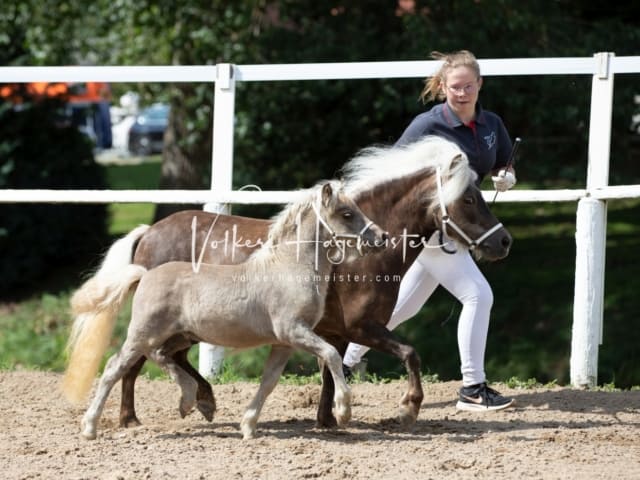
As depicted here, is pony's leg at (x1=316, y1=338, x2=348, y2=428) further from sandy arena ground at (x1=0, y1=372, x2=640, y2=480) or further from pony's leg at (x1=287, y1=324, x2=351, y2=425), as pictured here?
pony's leg at (x1=287, y1=324, x2=351, y2=425)

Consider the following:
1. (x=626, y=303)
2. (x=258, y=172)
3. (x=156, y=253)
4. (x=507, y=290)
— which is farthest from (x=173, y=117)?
(x=156, y=253)

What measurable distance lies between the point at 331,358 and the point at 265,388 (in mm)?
480

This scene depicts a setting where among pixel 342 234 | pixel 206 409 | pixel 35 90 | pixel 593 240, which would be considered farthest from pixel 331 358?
pixel 35 90

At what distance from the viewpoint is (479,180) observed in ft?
18.6

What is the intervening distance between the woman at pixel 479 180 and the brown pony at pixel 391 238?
8.8 inches

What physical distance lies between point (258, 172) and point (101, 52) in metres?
4.00

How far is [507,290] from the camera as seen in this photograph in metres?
12.3

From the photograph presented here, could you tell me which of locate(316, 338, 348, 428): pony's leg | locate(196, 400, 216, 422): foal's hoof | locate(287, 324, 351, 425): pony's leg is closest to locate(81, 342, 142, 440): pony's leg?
locate(196, 400, 216, 422): foal's hoof

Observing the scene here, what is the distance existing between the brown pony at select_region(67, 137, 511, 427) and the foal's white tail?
13 centimetres

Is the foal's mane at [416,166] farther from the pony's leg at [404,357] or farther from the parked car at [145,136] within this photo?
the parked car at [145,136]

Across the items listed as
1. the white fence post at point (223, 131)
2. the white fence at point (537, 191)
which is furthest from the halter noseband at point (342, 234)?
the white fence post at point (223, 131)

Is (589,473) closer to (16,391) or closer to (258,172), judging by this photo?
(16,391)

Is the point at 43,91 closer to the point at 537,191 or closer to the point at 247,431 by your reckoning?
the point at 537,191

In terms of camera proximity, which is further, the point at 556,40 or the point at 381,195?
the point at 556,40
